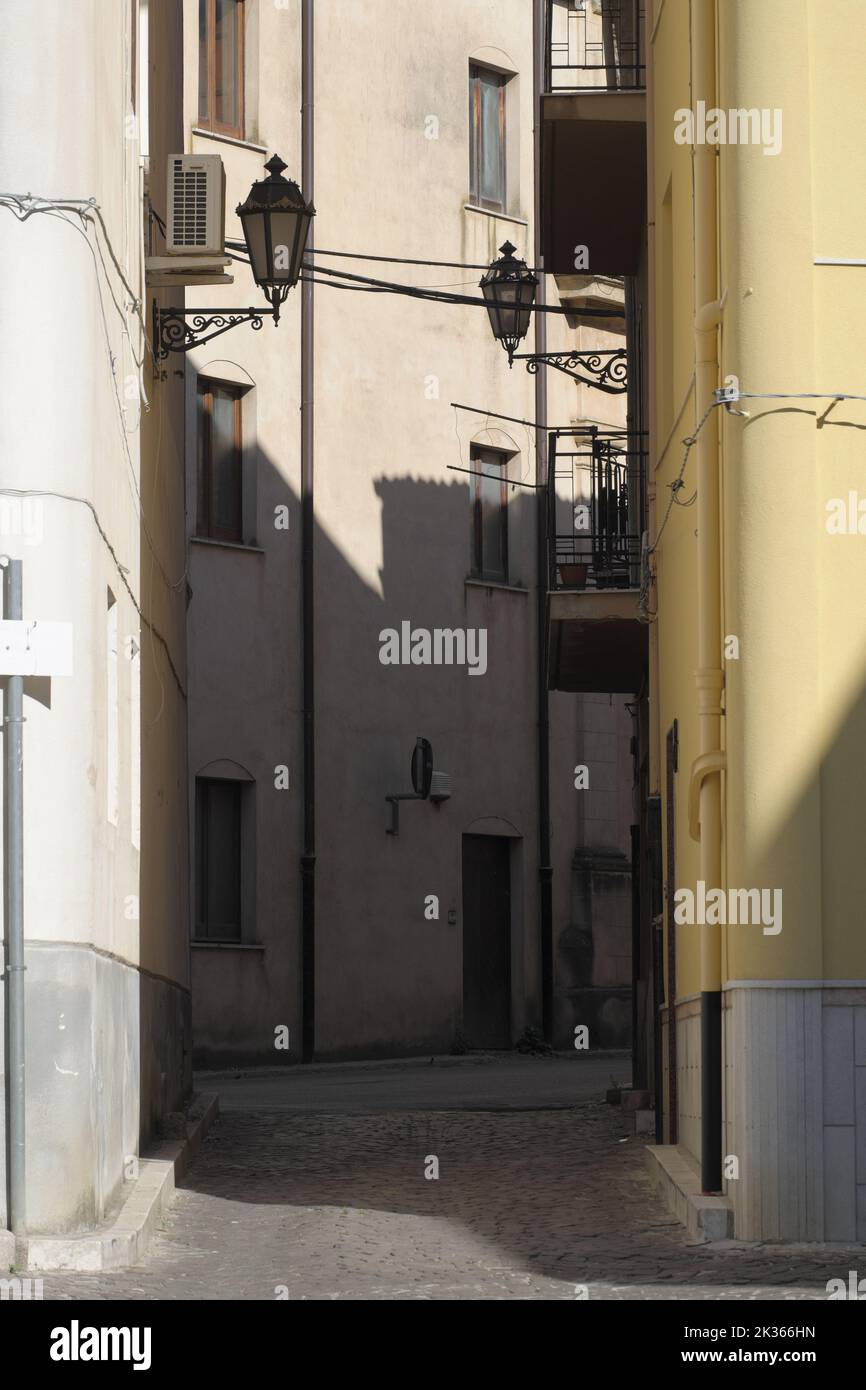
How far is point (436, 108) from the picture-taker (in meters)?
26.0

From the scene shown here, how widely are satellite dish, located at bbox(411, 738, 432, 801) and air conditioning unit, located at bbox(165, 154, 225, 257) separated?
1242 cm

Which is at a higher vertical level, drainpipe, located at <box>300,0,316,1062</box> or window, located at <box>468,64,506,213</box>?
window, located at <box>468,64,506,213</box>

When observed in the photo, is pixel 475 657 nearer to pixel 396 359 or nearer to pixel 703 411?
pixel 396 359

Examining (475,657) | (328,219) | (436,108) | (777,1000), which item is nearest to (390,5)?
(436,108)

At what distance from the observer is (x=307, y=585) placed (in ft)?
78.3

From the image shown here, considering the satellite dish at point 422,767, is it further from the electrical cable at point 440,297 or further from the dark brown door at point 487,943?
the electrical cable at point 440,297

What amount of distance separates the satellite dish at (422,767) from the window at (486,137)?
22.3ft

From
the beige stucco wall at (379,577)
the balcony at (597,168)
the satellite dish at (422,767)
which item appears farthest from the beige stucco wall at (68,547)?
the satellite dish at (422,767)

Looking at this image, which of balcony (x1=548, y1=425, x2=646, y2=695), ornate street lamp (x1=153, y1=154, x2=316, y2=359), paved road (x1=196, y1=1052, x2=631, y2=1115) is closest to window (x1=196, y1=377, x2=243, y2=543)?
paved road (x1=196, y1=1052, x2=631, y2=1115)

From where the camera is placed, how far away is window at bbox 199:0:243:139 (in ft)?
76.8

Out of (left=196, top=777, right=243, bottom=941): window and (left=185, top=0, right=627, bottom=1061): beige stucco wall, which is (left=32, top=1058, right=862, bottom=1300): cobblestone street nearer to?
(left=196, top=777, right=243, bottom=941): window

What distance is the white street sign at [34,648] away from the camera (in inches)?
342
